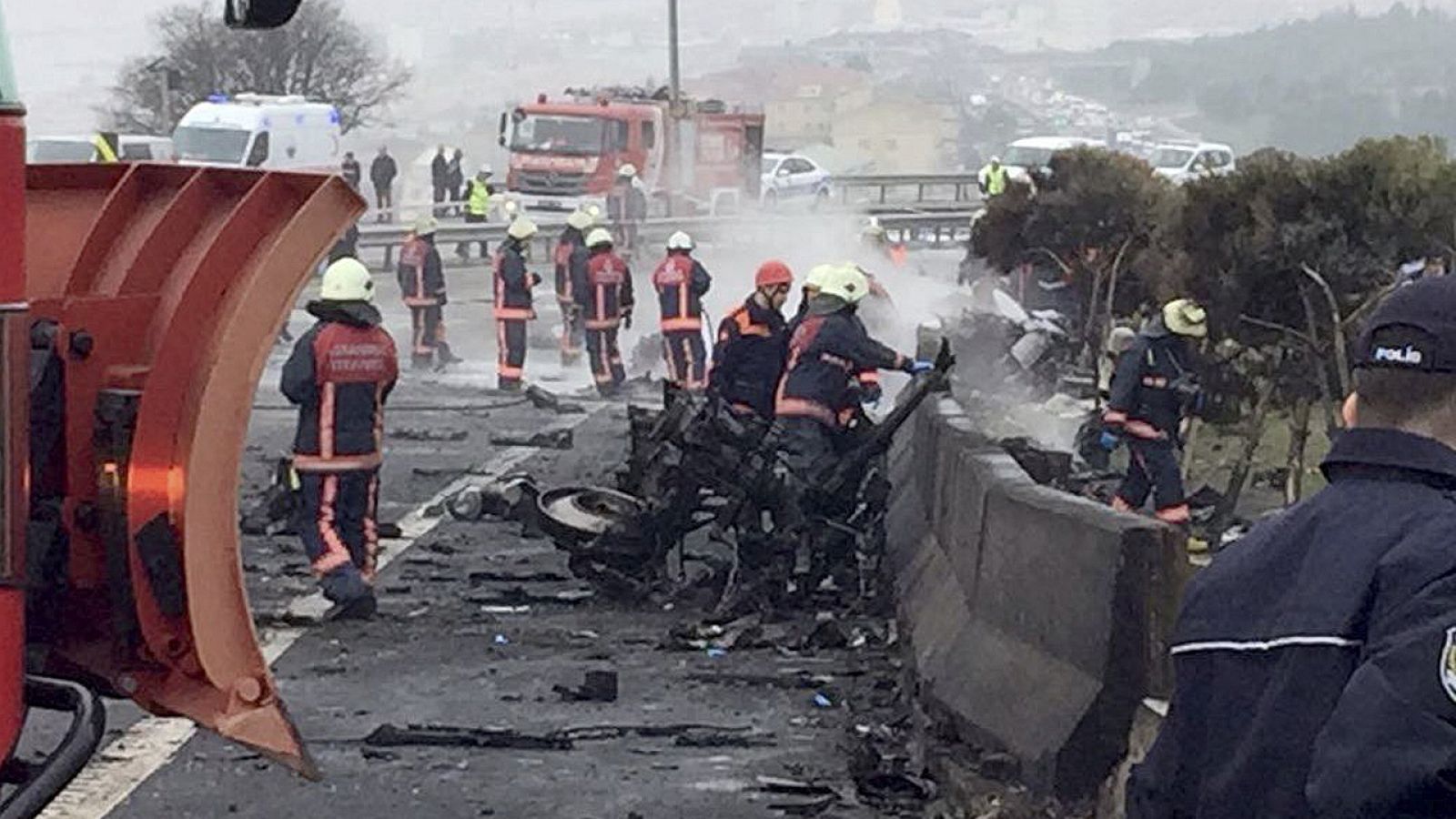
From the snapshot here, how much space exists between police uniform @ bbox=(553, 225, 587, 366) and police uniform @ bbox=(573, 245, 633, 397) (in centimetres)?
86

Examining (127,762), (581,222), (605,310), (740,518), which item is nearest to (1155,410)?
(740,518)

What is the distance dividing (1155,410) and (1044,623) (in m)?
6.01

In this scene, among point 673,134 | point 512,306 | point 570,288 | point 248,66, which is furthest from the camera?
point 248,66

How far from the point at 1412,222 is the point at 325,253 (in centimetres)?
983

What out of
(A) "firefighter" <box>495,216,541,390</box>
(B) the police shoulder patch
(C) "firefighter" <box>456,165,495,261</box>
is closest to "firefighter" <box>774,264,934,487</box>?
(B) the police shoulder patch

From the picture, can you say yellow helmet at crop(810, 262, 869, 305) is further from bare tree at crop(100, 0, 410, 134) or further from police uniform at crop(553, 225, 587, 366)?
bare tree at crop(100, 0, 410, 134)

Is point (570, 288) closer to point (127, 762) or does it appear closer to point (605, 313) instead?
point (605, 313)

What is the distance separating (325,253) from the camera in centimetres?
482

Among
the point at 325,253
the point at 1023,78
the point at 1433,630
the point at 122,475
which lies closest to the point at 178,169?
the point at 325,253

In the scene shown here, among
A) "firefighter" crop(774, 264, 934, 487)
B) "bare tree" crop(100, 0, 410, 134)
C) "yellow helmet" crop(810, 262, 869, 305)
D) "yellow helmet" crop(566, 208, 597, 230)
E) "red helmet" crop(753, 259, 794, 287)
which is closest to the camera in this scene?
"firefighter" crop(774, 264, 934, 487)

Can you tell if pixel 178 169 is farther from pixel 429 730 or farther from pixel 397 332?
pixel 397 332

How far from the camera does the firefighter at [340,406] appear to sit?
35.5 feet

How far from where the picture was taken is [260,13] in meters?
4.03

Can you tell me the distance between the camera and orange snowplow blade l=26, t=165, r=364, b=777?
439 centimetres
